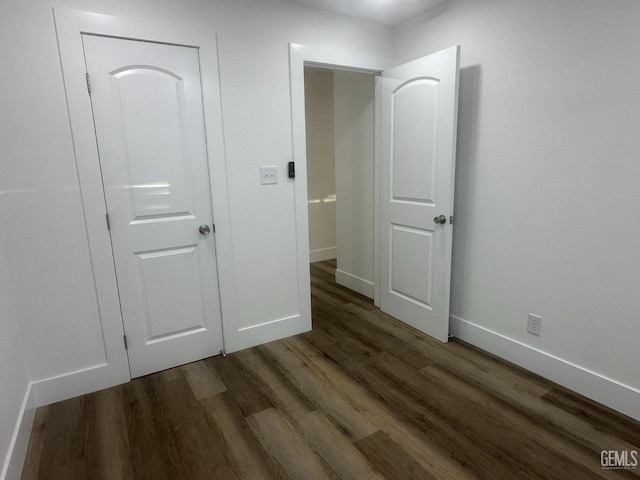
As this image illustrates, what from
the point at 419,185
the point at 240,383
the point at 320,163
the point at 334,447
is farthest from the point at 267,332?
the point at 320,163

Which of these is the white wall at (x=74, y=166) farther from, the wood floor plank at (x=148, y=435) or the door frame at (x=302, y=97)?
the wood floor plank at (x=148, y=435)

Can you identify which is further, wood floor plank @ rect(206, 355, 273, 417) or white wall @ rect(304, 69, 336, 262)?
white wall @ rect(304, 69, 336, 262)

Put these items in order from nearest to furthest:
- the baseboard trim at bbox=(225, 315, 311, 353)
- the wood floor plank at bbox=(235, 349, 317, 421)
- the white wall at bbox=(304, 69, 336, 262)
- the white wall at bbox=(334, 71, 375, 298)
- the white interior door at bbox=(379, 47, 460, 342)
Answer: the wood floor plank at bbox=(235, 349, 317, 421), the white interior door at bbox=(379, 47, 460, 342), the baseboard trim at bbox=(225, 315, 311, 353), the white wall at bbox=(334, 71, 375, 298), the white wall at bbox=(304, 69, 336, 262)

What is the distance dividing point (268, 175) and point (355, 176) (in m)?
1.26

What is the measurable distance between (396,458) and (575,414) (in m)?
1.01

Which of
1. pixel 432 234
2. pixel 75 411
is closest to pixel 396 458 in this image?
pixel 432 234

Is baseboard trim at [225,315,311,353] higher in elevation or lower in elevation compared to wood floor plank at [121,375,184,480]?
higher

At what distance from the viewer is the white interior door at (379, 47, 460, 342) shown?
7.84 ft

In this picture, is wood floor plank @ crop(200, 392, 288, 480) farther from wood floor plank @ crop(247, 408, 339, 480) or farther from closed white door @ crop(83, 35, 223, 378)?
closed white door @ crop(83, 35, 223, 378)

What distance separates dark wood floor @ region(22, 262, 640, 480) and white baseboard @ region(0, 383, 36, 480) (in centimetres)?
5

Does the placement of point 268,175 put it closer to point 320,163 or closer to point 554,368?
point 554,368

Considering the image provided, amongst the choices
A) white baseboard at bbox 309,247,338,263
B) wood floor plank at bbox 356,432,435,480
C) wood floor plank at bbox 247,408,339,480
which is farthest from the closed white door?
white baseboard at bbox 309,247,338,263

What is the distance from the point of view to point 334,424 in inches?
72.1

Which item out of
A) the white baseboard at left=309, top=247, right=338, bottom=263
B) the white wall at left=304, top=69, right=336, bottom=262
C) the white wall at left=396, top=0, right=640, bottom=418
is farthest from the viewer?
the white baseboard at left=309, top=247, right=338, bottom=263
